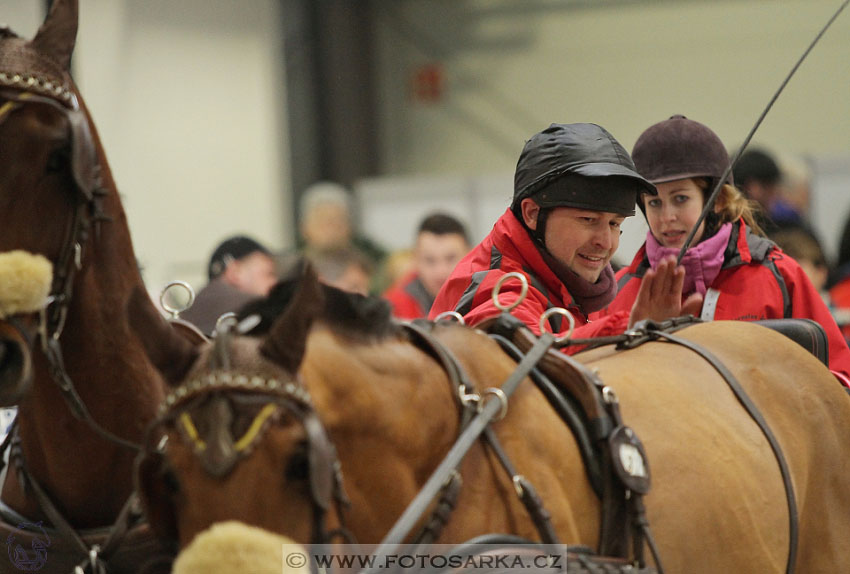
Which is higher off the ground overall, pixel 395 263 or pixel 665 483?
pixel 665 483

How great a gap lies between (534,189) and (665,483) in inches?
31.5

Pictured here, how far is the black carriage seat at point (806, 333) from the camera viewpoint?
3.17 metres

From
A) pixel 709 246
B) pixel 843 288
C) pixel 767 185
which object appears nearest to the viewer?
pixel 709 246

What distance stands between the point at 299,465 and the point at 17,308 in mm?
759

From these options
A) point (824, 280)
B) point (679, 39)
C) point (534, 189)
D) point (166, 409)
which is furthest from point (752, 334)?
point (679, 39)

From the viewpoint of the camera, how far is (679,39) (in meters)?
11.5

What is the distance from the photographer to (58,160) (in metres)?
2.37

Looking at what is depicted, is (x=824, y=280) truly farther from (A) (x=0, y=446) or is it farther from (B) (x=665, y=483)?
(A) (x=0, y=446)

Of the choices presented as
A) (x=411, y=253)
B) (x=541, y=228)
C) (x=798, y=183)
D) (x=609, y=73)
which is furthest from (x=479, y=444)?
(x=609, y=73)

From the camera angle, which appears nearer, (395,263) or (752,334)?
(752,334)

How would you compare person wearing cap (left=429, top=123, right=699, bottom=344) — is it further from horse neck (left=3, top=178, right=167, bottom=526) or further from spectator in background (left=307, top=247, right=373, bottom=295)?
spectator in background (left=307, top=247, right=373, bottom=295)

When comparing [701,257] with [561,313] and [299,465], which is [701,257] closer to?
[561,313]

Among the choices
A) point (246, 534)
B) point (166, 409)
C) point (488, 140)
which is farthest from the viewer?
point (488, 140)

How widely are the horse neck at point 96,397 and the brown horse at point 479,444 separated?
1.93 feet
